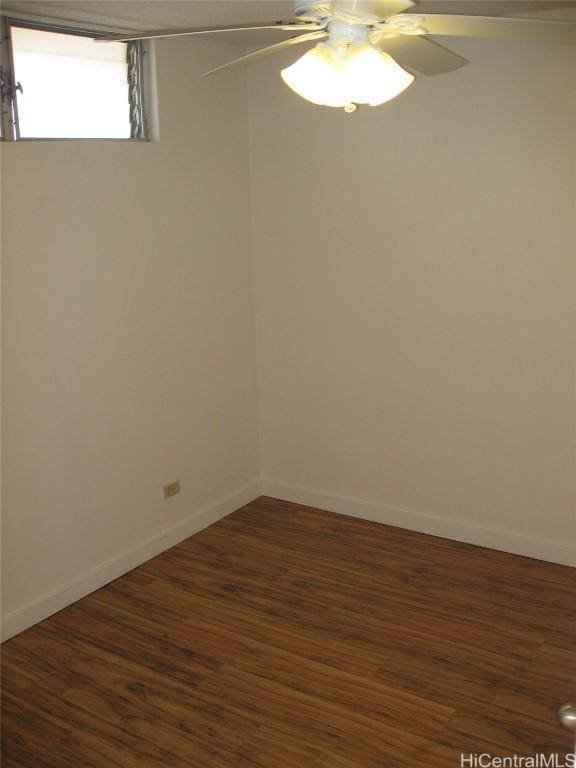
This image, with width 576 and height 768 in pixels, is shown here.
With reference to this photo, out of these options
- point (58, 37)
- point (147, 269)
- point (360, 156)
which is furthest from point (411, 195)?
point (58, 37)

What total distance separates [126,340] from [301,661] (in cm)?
162

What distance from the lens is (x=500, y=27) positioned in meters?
2.05

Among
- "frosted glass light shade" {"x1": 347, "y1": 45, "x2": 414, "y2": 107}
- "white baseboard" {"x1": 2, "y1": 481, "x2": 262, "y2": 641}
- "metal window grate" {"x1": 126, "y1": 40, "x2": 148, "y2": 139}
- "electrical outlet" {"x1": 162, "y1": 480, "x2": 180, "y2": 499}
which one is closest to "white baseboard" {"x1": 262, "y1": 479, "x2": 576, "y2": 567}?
"white baseboard" {"x1": 2, "y1": 481, "x2": 262, "y2": 641}

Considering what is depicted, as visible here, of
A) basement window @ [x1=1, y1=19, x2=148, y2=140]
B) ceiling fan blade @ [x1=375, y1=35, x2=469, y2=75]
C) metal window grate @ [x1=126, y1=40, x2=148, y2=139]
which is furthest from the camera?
metal window grate @ [x1=126, y1=40, x2=148, y2=139]

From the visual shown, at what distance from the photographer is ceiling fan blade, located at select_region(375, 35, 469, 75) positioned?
2.24 meters

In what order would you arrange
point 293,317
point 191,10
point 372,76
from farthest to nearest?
point 293,317 < point 191,10 < point 372,76

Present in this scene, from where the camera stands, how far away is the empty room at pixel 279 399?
2.93 meters

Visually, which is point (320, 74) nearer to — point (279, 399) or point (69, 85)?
point (69, 85)

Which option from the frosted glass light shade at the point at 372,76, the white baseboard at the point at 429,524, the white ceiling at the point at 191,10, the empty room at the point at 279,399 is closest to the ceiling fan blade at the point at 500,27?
the frosted glass light shade at the point at 372,76

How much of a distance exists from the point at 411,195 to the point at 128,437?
5.81ft

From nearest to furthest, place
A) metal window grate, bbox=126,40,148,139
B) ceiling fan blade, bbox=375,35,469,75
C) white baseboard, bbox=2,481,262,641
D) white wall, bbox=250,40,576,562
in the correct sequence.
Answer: ceiling fan blade, bbox=375,35,469,75, white baseboard, bbox=2,481,262,641, white wall, bbox=250,40,576,562, metal window grate, bbox=126,40,148,139

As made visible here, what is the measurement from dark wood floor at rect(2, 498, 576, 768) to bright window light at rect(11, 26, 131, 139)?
80.5 inches

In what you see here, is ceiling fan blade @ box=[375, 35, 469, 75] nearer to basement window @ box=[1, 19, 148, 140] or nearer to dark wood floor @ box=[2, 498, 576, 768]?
basement window @ box=[1, 19, 148, 140]

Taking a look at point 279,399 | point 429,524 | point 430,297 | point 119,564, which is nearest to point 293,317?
point 279,399
